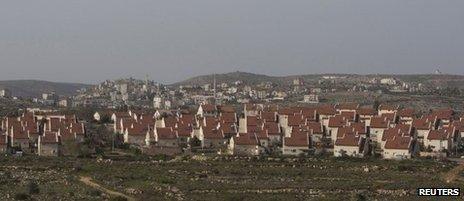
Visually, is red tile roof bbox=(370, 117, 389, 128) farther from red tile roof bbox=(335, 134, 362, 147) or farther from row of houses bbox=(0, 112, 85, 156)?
row of houses bbox=(0, 112, 85, 156)

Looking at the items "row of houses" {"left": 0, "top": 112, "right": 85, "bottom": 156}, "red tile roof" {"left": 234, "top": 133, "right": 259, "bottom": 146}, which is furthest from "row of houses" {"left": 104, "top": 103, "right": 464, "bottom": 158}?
"row of houses" {"left": 0, "top": 112, "right": 85, "bottom": 156}

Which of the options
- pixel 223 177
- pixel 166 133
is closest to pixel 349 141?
pixel 166 133

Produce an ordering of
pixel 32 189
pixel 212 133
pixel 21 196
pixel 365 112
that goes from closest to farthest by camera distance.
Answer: pixel 21 196
pixel 32 189
pixel 212 133
pixel 365 112

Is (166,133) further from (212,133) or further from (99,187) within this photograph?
(99,187)

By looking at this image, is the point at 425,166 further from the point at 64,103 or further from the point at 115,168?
the point at 64,103

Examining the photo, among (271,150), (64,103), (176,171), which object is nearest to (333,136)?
(271,150)

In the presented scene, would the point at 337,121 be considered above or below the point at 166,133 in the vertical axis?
above

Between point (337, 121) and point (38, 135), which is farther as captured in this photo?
point (337, 121)
